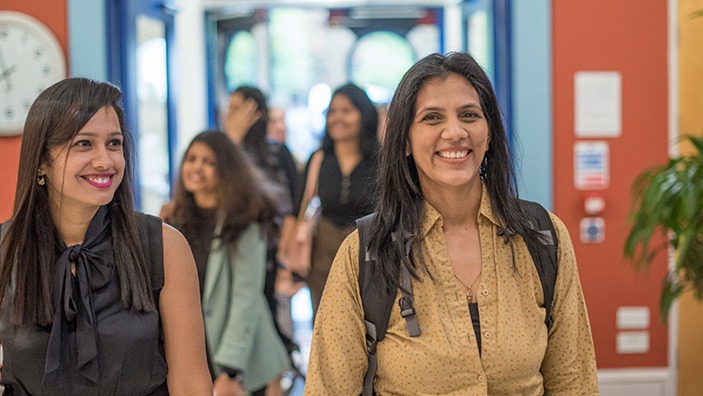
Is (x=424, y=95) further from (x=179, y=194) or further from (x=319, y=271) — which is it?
(x=319, y=271)

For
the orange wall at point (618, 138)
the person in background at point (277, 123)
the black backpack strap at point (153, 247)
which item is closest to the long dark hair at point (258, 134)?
the orange wall at point (618, 138)

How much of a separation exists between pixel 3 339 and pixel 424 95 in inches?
42.0

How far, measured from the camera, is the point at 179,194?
13.7 feet

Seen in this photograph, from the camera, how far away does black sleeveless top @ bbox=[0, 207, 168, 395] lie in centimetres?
197

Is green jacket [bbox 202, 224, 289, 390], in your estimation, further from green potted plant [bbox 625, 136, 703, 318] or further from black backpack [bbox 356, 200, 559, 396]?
black backpack [bbox 356, 200, 559, 396]

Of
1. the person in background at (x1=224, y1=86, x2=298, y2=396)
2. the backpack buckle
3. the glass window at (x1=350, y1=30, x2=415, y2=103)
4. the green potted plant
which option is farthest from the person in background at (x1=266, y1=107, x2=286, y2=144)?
the backpack buckle

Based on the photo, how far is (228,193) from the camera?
13.6 feet

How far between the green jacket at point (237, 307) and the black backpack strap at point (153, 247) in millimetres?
1973

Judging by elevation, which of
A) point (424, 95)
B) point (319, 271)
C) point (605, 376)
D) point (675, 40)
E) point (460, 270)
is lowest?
point (605, 376)

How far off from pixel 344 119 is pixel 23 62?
1.62 meters

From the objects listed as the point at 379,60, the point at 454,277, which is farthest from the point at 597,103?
the point at 379,60

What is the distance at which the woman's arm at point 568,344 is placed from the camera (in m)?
2.02

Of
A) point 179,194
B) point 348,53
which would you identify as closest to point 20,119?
point 179,194

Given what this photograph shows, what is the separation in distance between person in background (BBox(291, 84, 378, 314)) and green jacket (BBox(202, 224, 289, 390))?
463 mm
